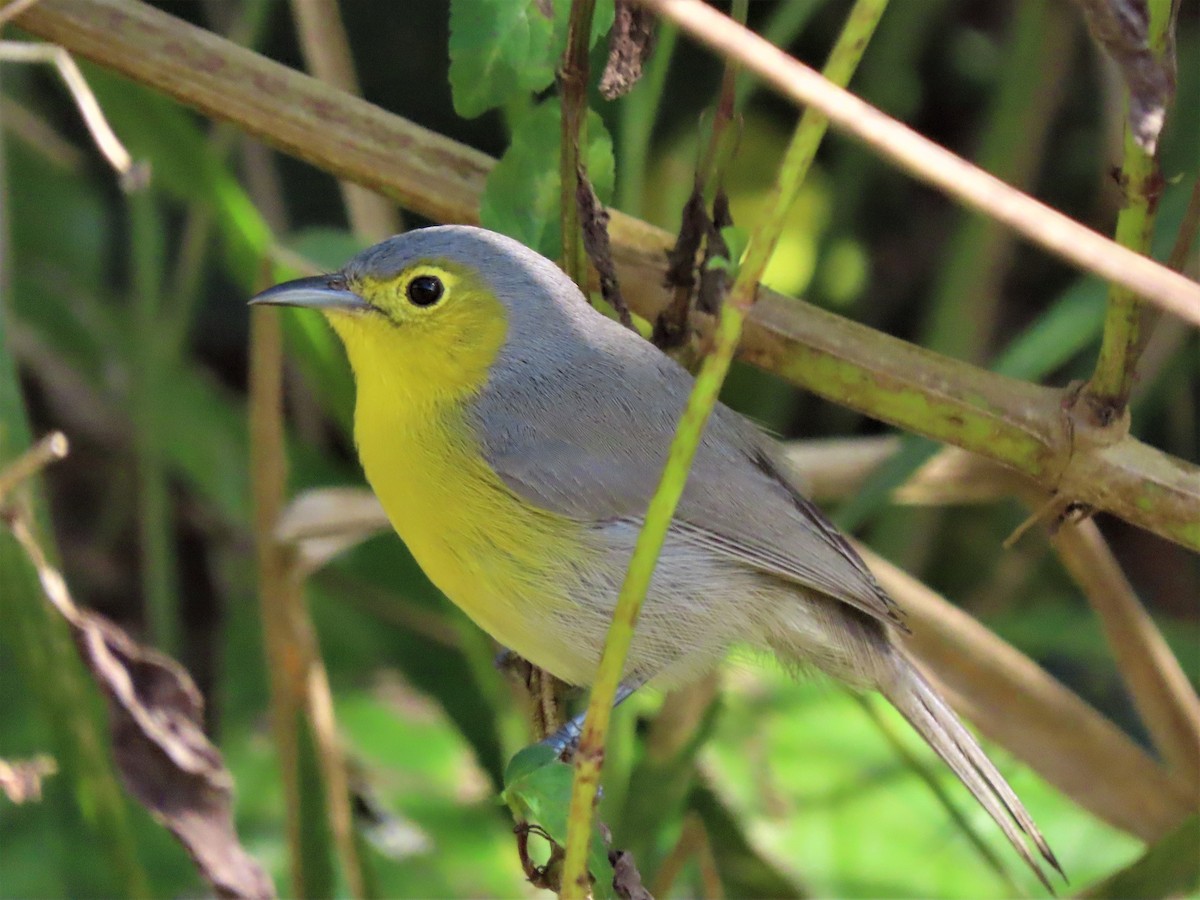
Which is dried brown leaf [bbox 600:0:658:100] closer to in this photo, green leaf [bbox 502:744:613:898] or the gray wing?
the gray wing

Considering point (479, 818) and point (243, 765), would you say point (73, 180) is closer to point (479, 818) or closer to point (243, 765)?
point (243, 765)

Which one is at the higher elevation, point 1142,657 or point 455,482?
point 1142,657

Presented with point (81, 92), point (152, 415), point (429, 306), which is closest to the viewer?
point (81, 92)

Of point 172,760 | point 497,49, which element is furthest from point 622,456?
point 172,760

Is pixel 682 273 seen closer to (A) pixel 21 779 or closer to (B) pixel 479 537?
(B) pixel 479 537

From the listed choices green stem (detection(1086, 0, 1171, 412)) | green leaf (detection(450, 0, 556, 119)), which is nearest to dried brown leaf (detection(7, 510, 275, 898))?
green leaf (detection(450, 0, 556, 119))

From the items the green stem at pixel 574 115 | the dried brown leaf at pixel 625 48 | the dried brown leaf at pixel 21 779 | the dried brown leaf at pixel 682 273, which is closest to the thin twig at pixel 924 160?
the dried brown leaf at pixel 625 48
